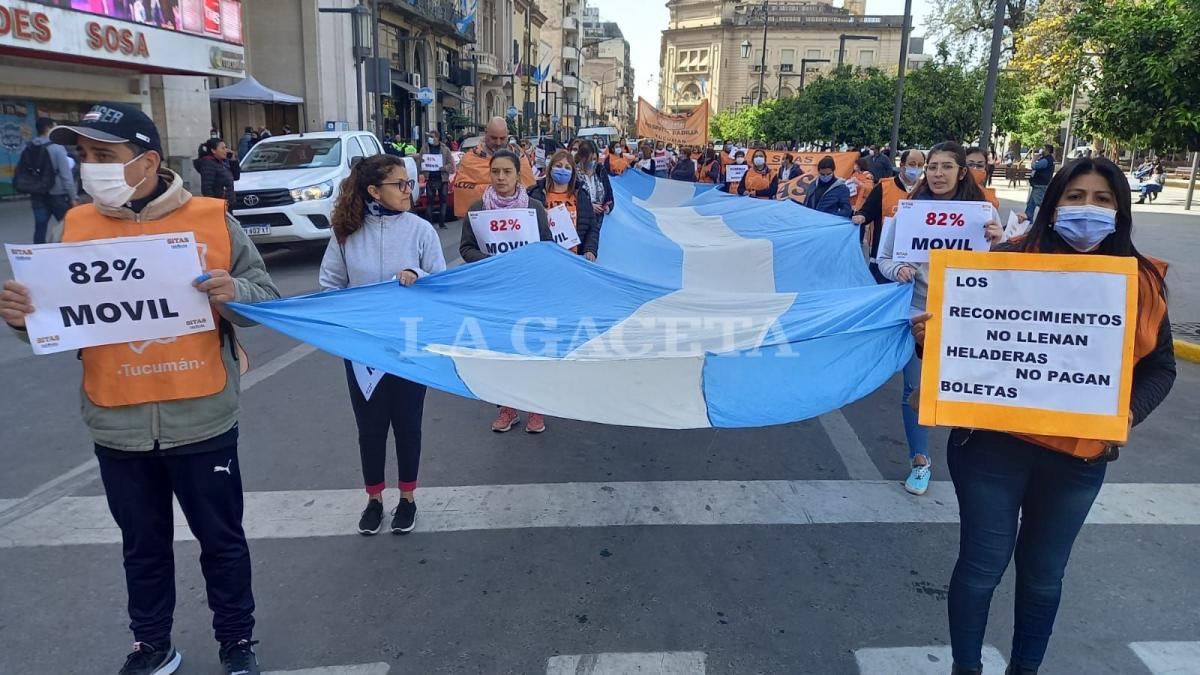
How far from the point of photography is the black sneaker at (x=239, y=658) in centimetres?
309

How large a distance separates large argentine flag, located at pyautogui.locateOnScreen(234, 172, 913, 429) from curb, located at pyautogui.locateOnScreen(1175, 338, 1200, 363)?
6046 millimetres

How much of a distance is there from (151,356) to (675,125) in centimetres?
2830

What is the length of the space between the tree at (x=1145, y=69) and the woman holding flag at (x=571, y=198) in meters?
5.38

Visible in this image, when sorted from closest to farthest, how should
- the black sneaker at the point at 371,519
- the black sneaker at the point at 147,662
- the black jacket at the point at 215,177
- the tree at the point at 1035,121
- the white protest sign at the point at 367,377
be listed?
the black sneaker at the point at 147,662 < the white protest sign at the point at 367,377 < the black sneaker at the point at 371,519 < the black jacket at the point at 215,177 < the tree at the point at 1035,121

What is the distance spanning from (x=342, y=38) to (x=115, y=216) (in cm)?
3278

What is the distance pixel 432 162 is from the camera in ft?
58.9

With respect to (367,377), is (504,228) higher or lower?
higher

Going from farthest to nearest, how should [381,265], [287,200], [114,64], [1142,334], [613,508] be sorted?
[114,64], [287,200], [613,508], [381,265], [1142,334]

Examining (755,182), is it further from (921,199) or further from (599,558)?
(599,558)

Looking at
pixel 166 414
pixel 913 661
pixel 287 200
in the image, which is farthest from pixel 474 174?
pixel 913 661

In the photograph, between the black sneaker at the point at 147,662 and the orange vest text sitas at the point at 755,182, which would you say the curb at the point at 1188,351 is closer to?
the black sneaker at the point at 147,662

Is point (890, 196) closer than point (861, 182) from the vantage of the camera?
Yes

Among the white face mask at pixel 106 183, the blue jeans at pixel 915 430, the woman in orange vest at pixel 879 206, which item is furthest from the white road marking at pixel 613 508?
the white face mask at pixel 106 183

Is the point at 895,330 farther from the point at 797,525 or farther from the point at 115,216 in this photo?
the point at 115,216
